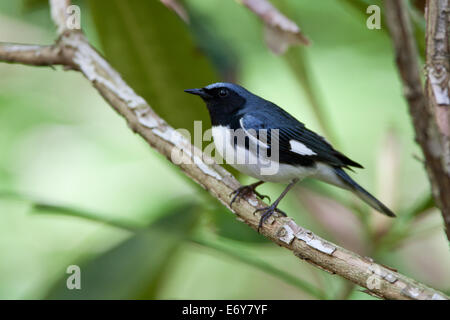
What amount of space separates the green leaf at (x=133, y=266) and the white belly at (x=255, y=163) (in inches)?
16.6

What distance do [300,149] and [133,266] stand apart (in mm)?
916

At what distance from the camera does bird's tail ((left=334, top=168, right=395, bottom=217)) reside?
2510 millimetres

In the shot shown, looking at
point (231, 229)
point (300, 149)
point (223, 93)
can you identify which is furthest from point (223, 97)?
point (231, 229)

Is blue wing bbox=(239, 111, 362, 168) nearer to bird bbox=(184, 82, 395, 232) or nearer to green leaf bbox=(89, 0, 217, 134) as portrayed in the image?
bird bbox=(184, 82, 395, 232)

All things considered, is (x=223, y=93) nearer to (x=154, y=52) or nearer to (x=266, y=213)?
(x=154, y=52)

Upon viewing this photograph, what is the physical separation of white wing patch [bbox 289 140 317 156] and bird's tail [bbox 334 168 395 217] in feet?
0.68

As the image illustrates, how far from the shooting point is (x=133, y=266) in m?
2.50

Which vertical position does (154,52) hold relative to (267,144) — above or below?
above

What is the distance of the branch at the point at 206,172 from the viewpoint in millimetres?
1650

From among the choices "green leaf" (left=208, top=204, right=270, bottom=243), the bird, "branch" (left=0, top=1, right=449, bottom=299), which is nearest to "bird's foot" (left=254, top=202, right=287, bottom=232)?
"branch" (left=0, top=1, right=449, bottom=299)

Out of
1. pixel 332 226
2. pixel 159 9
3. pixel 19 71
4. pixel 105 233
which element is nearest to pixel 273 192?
pixel 332 226
